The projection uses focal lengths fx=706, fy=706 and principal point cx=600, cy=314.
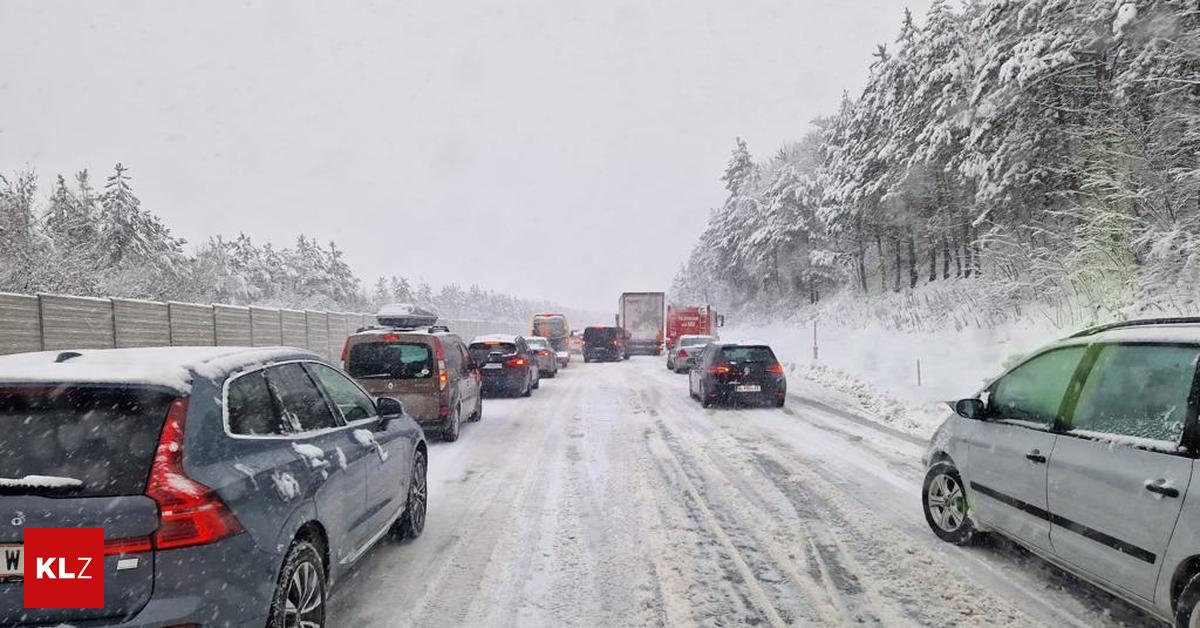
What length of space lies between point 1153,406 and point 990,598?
150cm

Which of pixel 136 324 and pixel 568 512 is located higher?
pixel 136 324

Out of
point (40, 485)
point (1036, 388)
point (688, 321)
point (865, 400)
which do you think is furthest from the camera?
point (688, 321)

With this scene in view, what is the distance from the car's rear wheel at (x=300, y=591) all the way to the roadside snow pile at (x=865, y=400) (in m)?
9.63

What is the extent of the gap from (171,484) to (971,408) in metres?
4.96

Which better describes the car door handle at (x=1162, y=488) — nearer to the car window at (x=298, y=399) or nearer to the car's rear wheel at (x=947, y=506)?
the car's rear wheel at (x=947, y=506)

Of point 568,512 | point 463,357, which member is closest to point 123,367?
point 568,512

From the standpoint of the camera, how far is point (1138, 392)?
382cm

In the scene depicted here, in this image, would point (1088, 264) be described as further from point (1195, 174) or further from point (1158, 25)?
point (1158, 25)

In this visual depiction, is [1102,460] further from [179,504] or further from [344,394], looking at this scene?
[344,394]

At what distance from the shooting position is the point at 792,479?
7.79m

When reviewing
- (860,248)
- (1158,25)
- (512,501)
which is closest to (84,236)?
(860,248)

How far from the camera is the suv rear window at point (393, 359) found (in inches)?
406

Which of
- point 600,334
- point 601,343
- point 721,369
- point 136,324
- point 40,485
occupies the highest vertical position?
point 136,324

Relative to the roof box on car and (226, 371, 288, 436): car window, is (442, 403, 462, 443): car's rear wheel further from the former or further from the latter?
the roof box on car
